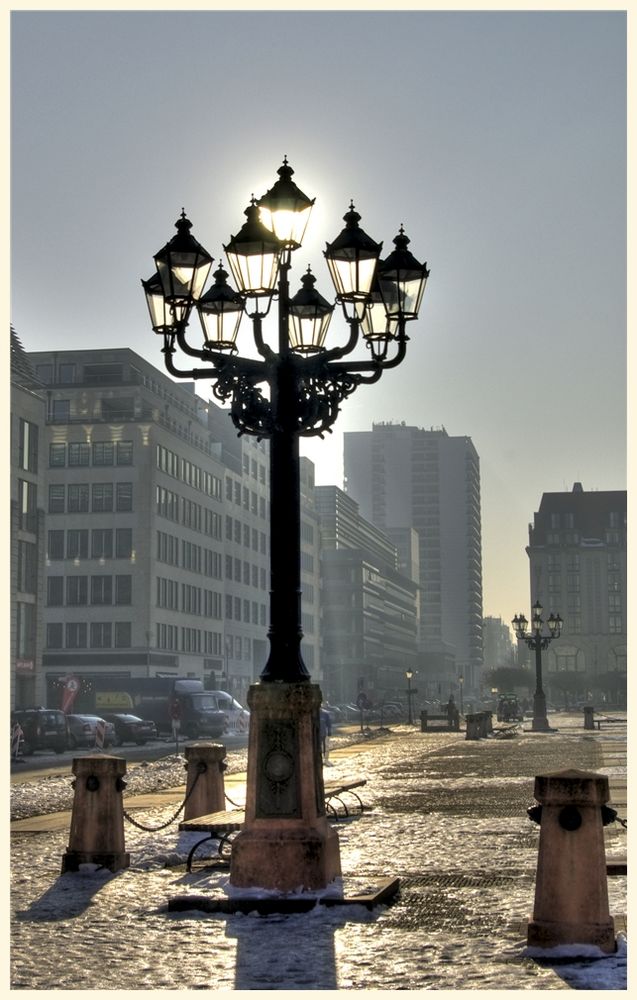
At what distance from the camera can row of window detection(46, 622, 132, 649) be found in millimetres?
91312

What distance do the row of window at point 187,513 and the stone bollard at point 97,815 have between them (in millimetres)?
81365

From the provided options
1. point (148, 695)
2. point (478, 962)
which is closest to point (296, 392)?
point (478, 962)

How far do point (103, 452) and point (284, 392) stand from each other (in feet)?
277

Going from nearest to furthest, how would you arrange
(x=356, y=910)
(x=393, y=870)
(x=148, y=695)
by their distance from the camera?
(x=356, y=910) → (x=393, y=870) → (x=148, y=695)

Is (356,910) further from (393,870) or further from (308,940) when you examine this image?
(393,870)

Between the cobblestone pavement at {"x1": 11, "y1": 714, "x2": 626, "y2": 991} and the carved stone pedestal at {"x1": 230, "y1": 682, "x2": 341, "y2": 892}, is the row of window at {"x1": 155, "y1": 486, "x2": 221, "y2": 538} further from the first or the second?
the carved stone pedestal at {"x1": 230, "y1": 682, "x2": 341, "y2": 892}

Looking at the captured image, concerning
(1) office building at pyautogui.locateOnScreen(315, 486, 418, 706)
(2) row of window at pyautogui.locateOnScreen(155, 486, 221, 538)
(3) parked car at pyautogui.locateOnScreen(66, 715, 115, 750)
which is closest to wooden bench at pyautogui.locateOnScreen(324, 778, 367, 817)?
(3) parked car at pyautogui.locateOnScreen(66, 715, 115, 750)

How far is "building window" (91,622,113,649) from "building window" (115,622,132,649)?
17.1 inches

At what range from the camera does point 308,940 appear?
8.99 m

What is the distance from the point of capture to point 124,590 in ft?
302

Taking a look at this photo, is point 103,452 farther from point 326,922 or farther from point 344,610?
point 344,610

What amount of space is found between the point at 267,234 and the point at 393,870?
20.0ft

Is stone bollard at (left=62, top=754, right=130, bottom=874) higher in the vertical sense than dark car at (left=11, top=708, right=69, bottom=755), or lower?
higher

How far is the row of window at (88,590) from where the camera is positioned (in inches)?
3625
